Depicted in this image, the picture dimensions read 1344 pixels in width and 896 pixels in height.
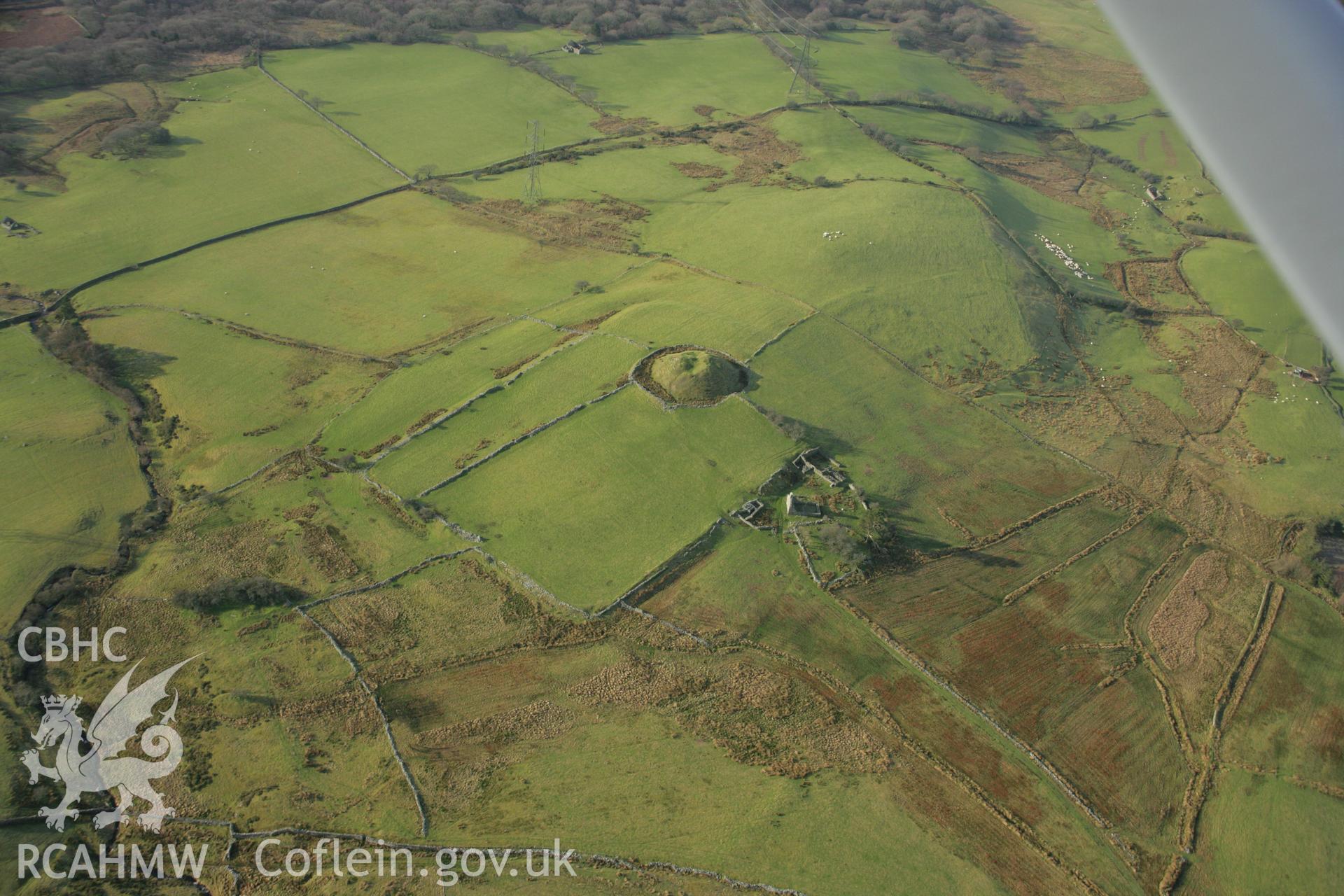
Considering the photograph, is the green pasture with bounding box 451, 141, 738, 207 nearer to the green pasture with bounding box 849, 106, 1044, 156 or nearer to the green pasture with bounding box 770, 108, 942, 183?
the green pasture with bounding box 770, 108, 942, 183

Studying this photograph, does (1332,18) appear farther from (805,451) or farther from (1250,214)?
(805,451)

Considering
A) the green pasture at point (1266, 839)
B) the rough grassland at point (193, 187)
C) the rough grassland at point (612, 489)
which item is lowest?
the green pasture at point (1266, 839)

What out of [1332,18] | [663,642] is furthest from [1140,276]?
[1332,18]

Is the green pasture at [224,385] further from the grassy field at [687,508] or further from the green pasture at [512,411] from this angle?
the green pasture at [512,411]

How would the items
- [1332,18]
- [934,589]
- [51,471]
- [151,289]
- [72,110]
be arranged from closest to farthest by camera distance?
1. [1332,18]
2. [934,589]
3. [51,471]
4. [151,289]
5. [72,110]

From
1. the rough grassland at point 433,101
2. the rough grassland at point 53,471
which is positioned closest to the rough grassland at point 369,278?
the rough grassland at point 53,471

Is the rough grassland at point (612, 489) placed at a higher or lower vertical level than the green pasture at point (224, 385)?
higher

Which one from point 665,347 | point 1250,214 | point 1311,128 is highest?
point 1311,128
